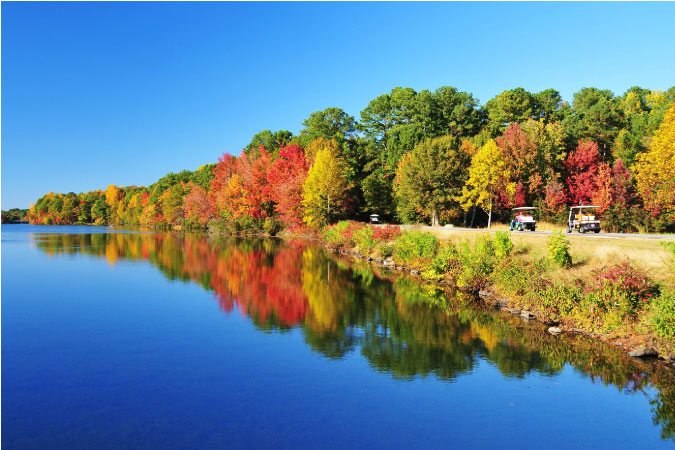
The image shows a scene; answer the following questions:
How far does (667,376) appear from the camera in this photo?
1398 cm

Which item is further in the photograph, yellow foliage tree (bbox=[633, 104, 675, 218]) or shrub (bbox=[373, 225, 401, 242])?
shrub (bbox=[373, 225, 401, 242])

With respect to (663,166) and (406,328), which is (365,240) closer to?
(663,166)

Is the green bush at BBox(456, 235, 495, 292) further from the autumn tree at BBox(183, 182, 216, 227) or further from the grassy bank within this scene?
the autumn tree at BBox(183, 182, 216, 227)

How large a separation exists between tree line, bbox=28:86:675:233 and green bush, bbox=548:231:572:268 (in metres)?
17.5

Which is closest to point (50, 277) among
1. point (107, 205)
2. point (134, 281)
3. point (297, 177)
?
point (134, 281)

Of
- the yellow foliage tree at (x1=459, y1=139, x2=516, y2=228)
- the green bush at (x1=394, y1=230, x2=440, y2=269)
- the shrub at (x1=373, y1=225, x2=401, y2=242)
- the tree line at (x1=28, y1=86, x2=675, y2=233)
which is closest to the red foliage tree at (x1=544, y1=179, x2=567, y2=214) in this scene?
the tree line at (x1=28, y1=86, x2=675, y2=233)

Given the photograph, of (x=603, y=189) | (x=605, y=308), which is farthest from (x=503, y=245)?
(x=603, y=189)

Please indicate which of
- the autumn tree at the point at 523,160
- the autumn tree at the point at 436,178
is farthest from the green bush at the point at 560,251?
the autumn tree at the point at 523,160

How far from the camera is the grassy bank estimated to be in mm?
16766

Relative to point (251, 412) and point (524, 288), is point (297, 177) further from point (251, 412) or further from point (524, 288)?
point (251, 412)

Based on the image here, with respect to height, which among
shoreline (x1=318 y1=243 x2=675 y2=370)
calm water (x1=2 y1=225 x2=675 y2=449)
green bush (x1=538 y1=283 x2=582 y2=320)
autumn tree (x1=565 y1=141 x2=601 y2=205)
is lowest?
calm water (x1=2 y1=225 x2=675 y2=449)

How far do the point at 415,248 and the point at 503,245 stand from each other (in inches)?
401

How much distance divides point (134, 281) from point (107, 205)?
15108cm

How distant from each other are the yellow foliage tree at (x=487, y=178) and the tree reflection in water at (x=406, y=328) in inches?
810
